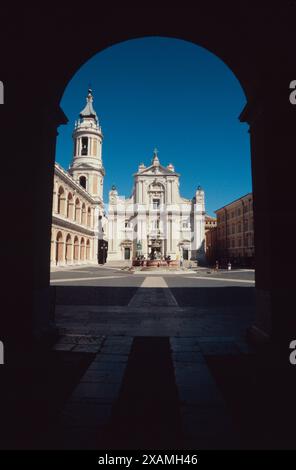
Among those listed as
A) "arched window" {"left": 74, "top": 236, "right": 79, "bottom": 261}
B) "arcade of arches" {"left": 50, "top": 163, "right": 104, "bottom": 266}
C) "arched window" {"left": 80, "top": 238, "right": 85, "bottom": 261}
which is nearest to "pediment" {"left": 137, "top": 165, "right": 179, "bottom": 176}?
"arcade of arches" {"left": 50, "top": 163, "right": 104, "bottom": 266}

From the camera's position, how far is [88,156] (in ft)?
156

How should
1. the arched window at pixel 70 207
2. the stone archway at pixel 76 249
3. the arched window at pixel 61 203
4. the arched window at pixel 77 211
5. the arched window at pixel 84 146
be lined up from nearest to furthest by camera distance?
the arched window at pixel 61 203 < the arched window at pixel 70 207 < the stone archway at pixel 76 249 < the arched window at pixel 77 211 < the arched window at pixel 84 146

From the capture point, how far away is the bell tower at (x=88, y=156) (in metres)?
47.1

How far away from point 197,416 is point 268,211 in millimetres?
2807

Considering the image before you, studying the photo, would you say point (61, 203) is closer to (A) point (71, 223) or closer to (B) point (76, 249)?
(A) point (71, 223)

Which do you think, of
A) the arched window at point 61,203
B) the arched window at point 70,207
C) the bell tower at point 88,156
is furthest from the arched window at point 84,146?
the arched window at point 61,203

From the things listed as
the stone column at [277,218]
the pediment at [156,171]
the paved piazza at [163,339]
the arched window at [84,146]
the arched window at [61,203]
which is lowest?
the paved piazza at [163,339]

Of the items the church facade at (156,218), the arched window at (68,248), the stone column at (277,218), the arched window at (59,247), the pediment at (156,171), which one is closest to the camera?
the stone column at (277,218)

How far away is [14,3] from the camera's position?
3.65m

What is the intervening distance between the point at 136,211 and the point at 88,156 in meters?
14.4

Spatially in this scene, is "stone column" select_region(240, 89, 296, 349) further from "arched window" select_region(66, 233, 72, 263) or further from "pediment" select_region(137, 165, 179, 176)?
"pediment" select_region(137, 165, 179, 176)

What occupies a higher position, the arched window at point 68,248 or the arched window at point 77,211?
the arched window at point 77,211

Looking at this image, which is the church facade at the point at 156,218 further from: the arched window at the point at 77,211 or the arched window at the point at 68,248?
the arched window at the point at 68,248

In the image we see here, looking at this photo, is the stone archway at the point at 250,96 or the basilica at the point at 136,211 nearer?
the stone archway at the point at 250,96
